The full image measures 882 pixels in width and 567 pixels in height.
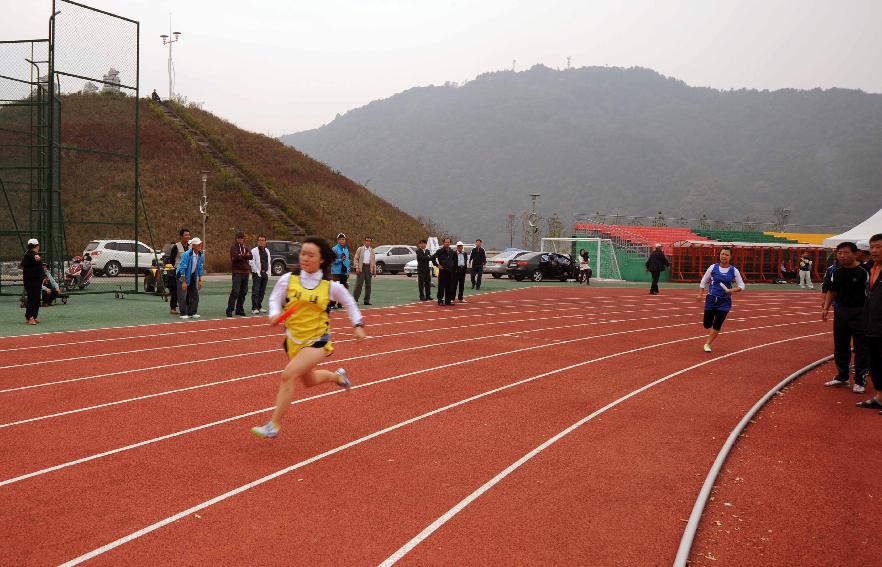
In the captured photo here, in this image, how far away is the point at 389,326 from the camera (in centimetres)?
1575

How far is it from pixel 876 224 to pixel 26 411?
20.4 meters

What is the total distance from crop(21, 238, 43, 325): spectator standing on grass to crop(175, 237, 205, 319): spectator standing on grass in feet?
8.50

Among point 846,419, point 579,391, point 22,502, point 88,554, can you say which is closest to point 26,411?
point 22,502

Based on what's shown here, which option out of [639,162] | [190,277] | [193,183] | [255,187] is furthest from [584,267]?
[639,162]

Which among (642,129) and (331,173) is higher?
(642,129)

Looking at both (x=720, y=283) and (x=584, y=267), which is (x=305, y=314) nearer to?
(x=720, y=283)

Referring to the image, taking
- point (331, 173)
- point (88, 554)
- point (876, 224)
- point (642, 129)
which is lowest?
point (88, 554)

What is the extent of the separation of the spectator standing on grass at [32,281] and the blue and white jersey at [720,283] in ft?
39.4

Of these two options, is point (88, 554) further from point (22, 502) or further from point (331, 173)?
point (331, 173)

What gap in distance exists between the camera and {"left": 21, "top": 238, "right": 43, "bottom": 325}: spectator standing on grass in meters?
14.9

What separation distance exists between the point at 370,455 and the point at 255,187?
55.3 m

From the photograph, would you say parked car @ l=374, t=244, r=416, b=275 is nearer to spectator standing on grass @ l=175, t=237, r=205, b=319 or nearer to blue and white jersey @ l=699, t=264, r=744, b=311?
spectator standing on grass @ l=175, t=237, r=205, b=319

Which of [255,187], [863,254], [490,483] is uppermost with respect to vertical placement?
[255,187]

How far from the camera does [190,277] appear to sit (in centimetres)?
1652
